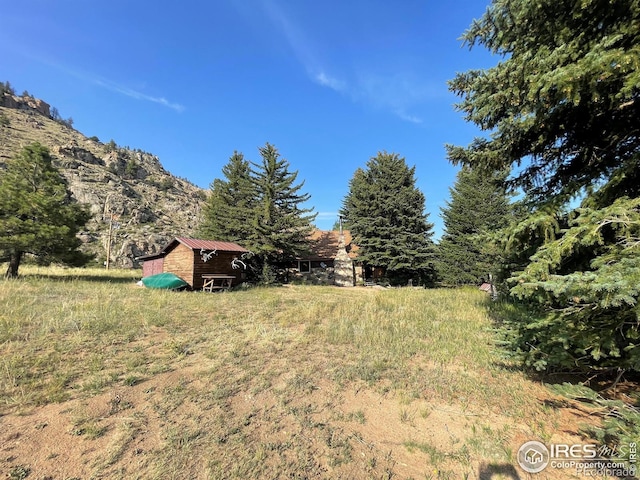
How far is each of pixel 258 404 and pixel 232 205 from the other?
25.8 m

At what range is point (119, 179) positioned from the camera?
62.7 metres

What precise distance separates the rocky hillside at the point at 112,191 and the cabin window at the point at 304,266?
73.4 ft

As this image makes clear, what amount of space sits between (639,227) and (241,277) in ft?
66.3

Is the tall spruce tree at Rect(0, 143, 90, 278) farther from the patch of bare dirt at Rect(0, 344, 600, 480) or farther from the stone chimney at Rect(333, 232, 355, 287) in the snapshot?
the stone chimney at Rect(333, 232, 355, 287)

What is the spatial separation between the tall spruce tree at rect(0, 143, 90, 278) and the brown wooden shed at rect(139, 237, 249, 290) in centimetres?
461

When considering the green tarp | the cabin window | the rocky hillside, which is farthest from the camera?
the rocky hillside

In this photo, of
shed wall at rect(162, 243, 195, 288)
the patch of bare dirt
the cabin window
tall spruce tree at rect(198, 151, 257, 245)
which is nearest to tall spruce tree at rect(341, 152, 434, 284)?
the cabin window

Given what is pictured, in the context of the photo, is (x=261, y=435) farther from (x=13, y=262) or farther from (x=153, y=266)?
(x=153, y=266)

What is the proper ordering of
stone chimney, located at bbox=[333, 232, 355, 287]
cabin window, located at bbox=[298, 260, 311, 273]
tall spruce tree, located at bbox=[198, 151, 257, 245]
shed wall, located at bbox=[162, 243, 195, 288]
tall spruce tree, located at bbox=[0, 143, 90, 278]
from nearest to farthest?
tall spruce tree, located at bbox=[0, 143, 90, 278] → shed wall, located at bbox=[162, 243, 195, 288] → tall spruce tree, located at bbox=[198, 151, 257, 245] → stone chimney, located at bbox=[333, 232, 355, 287] → cabin window, located at bbox=[298, 260, 311, 273]

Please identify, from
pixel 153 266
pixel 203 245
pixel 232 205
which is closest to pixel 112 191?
pixel 232 205

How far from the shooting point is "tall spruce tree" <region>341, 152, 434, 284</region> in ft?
88.1

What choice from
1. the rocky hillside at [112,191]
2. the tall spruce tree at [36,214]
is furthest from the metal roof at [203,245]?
the rocky hillside at [112,191]

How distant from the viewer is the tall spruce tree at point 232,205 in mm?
24422

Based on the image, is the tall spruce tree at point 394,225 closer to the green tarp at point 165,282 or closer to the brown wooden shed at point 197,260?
the brown wooden shed at point 197,260
